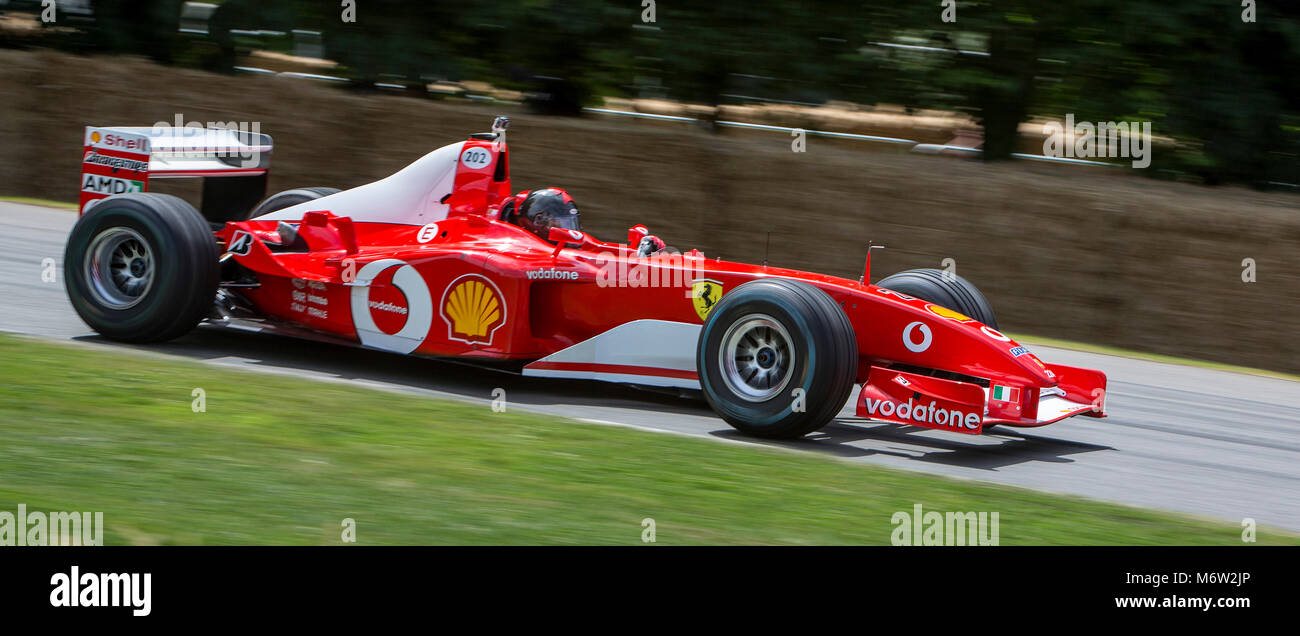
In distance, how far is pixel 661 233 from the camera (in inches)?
511

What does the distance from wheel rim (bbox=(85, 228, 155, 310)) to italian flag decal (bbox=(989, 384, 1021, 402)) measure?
193 inches

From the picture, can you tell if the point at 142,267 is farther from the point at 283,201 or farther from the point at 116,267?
the point at 283,201

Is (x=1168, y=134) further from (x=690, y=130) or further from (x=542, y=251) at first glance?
(x=542, y=251)

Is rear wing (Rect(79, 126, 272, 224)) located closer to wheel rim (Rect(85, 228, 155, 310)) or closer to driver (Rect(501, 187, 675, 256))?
wheel rim (Rect(85, 228, 155, 310))

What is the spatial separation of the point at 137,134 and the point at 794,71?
7.09 metres

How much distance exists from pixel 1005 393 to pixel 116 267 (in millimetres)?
5176

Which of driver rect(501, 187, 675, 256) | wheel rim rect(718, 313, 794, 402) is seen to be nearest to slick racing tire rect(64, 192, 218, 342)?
driver rect(501, 187, 675, 256)

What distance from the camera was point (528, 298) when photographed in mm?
7320

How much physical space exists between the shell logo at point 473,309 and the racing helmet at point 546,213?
593mm

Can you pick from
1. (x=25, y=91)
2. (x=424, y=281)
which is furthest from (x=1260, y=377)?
(x=25, y=91)

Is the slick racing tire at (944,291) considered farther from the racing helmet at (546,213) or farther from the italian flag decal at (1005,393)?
the racing helmet at (546,213)

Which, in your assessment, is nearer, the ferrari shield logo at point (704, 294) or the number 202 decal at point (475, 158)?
the ferrari shield logo at point (704, 294)

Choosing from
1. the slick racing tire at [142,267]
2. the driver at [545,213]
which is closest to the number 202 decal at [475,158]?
the driver at [545,213]

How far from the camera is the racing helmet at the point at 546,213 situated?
778 centimetres
